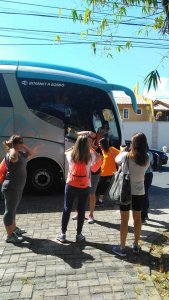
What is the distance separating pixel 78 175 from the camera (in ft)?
17.5

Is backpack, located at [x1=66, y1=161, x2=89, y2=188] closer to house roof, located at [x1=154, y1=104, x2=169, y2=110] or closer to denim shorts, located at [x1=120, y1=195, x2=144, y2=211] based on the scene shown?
denim shorts, located at [x1=120, y1=195, x2=144, y2=211]

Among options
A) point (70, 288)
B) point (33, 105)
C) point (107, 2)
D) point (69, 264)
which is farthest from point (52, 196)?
point (107, 2)

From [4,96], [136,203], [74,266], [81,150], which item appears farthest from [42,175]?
[74,266]

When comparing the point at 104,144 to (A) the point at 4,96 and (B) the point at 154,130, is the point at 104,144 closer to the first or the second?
(A) the point at 4,96

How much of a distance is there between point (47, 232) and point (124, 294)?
2343 mm

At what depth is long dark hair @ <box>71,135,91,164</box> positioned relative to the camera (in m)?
5.30

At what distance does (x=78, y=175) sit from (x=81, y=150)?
14.8 inches

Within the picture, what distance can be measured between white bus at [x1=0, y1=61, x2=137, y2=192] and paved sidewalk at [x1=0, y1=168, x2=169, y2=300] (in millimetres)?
2683

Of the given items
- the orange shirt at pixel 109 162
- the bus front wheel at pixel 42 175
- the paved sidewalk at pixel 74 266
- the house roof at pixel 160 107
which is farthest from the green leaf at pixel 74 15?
the house roof at pixel 160 107

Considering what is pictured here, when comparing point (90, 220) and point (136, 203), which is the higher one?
point (136, 203)

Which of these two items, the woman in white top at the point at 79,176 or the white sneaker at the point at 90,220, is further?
the white sneaker at the point at 90,220

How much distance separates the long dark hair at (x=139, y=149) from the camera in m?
4.77

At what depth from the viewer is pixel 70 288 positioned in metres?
4.12

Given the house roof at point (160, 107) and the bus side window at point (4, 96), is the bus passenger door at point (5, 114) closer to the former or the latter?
the bus side window at point (4, 96)
